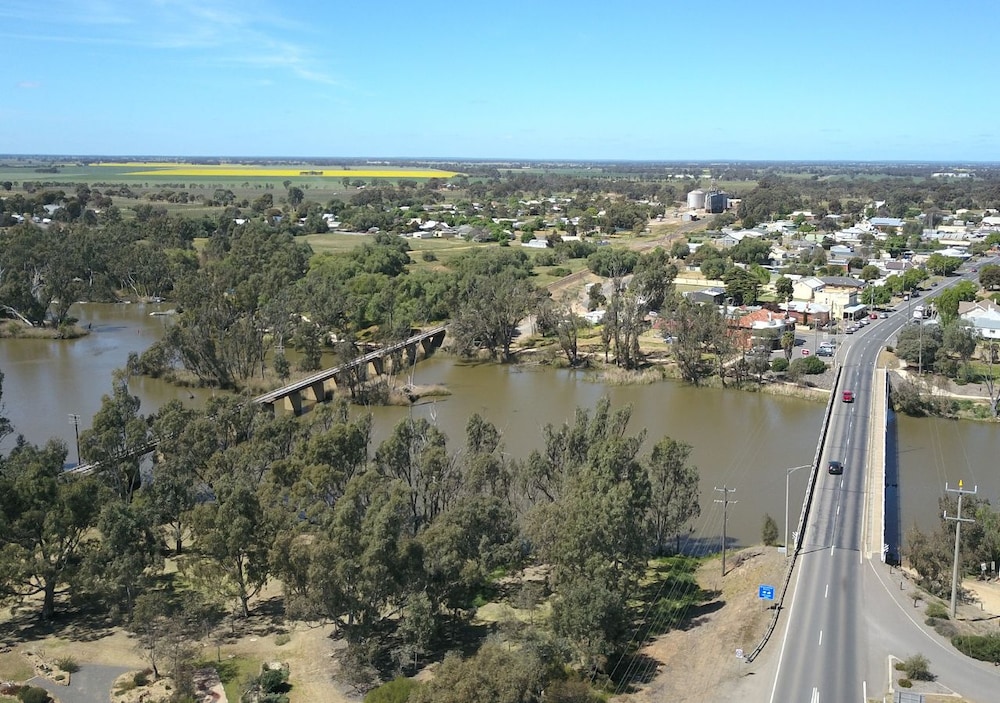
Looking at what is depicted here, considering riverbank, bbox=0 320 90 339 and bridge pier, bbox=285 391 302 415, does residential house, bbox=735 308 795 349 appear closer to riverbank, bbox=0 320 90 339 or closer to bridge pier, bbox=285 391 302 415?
bridge pier, bbox=285 391 302 415

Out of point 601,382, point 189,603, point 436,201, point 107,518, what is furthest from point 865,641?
point 436,201

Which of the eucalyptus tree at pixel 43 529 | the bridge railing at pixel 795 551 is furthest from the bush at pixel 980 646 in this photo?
the eucalyptus tree at pixel 43 529

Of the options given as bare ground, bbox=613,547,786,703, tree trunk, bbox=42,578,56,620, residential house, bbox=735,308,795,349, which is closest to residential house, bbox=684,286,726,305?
residential house, bbox=735,308,795,349

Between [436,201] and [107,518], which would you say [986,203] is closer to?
[436,201]

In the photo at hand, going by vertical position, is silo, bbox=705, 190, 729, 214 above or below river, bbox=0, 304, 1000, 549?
above

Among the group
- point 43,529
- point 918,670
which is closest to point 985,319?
point 918,670

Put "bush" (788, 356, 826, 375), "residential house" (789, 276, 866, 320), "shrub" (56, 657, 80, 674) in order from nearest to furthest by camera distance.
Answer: "shrub" (56, 657, 80, 674) < "bush" (788, 356, 826, 375) < "residential house" (789, 276, 866, 320)
